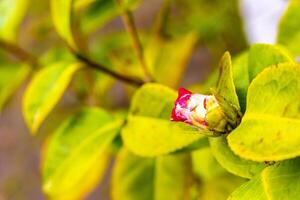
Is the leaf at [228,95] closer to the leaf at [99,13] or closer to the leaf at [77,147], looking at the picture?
the leaf at [77,147]

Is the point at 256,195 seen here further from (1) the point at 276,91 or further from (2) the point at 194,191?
(2) the point at 194,191

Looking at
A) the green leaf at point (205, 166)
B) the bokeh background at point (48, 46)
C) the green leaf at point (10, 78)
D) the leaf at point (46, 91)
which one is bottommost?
the bokeh background at point (48, 46)

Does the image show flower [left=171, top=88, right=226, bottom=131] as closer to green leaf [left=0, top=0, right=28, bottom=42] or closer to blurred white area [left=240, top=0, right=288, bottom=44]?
green leaf [left=0, top=0, right=28, bottom=42]

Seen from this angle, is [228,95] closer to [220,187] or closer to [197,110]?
[197,110]

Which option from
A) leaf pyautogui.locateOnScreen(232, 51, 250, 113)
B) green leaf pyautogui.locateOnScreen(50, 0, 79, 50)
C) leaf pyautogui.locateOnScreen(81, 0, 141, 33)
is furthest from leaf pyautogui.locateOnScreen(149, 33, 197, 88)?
leaf pyautogui.locateOnScreen(232, 51, 250, 113)

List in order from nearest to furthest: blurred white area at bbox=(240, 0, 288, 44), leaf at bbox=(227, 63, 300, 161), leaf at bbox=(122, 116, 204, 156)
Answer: leaf at bbox=(227, 63, 300, 161) < leaf at bbox=(122, 116, 204, 156) < blurred white area at bbox=(240, 0, 288, 44)

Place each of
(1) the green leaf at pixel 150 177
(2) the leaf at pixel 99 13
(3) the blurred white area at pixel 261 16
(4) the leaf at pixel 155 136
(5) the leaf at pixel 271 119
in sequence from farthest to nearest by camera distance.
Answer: (3) the blurred white area at pixel 261 16 < (2) the leaf at pixel 99 13 < (1) the green leaf at pixel 150 177 < (4) the leaf at pixel 155 136 < (5) the leaf at pixel 271 119

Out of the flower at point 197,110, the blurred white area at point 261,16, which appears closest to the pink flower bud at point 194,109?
the flower at point 197,110
